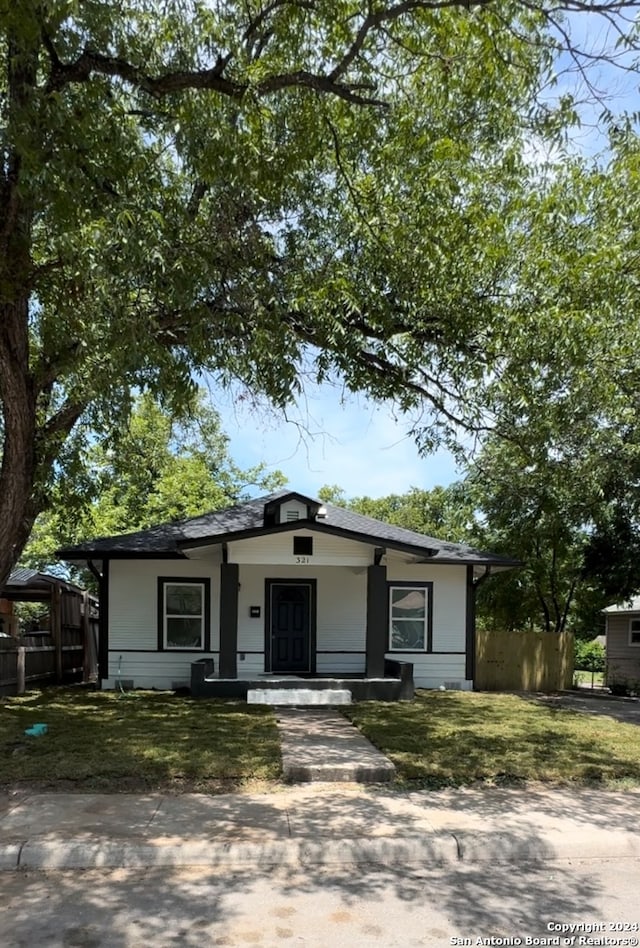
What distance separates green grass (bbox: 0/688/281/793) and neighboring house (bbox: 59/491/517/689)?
2.62 meters

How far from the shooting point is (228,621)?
13.9m

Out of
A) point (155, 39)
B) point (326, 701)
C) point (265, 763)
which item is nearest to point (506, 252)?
point (155, 39)

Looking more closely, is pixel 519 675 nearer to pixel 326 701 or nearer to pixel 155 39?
pixel 326 701

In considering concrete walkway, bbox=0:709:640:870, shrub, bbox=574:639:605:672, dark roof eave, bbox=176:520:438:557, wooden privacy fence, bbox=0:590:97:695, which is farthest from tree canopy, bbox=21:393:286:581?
shrub, bbox=574:639:605:672

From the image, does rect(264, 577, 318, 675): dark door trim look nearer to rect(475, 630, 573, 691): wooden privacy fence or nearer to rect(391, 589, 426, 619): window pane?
rect(391, 589, 426, 619): window pane

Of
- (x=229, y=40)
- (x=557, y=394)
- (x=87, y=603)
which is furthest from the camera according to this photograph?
(x=87, y=603)

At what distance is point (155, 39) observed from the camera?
8008 millimetres

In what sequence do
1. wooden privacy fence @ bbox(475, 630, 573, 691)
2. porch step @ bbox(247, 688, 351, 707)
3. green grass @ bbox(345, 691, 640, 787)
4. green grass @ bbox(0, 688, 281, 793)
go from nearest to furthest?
1. green grass @ bbox(0, 688, 281, 793)
2. green grass @ bbox(345, 691, 640, 787)
3. porch step @ bbox(247, 688, 351, 707)
4. wooden privacy fence @ bbox(475, 630, 573, 691)

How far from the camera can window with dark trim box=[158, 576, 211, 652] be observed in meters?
15.6

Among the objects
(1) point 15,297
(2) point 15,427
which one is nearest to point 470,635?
(2) point 15,427

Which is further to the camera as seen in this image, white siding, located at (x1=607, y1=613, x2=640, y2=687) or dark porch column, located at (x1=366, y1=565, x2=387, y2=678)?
white siding, located at (x1=607, y1=613, x2=640, y2=687)

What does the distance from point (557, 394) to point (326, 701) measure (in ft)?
21.9

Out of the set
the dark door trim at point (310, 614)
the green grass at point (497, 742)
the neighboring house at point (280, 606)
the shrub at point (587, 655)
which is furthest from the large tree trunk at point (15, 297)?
the shrub at point (587, 655)

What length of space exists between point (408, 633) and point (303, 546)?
12.4 feet
